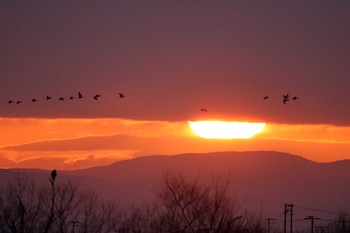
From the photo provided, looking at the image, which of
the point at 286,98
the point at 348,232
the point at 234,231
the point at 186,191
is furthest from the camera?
the point at 348,232

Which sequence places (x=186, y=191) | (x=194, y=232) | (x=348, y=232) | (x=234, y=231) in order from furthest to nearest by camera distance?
(x=348, y=232)
(x=186, y=191)
(x=234, y=231)
(x=194, y=232)

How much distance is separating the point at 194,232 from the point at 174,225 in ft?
37.2

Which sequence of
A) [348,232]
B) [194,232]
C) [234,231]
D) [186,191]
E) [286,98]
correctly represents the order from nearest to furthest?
1. [286,98]
2. [194,232]
3. [234,231]
4. [186,191]
5. [348,232]

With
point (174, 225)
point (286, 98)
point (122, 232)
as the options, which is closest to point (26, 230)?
point (122, 232)

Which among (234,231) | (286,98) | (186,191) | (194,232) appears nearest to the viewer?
(286,98)

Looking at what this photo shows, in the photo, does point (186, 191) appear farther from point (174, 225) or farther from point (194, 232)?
point (194, 232)

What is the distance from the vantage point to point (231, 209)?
296ft

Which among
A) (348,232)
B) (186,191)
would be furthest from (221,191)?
(348,232)

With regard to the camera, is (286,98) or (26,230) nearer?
(286,98)

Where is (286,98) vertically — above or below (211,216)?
above

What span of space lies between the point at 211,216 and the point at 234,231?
171 inches

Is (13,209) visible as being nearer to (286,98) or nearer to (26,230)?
(26,230)

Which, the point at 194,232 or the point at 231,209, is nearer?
the point at 194,232

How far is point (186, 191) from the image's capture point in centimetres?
9725
